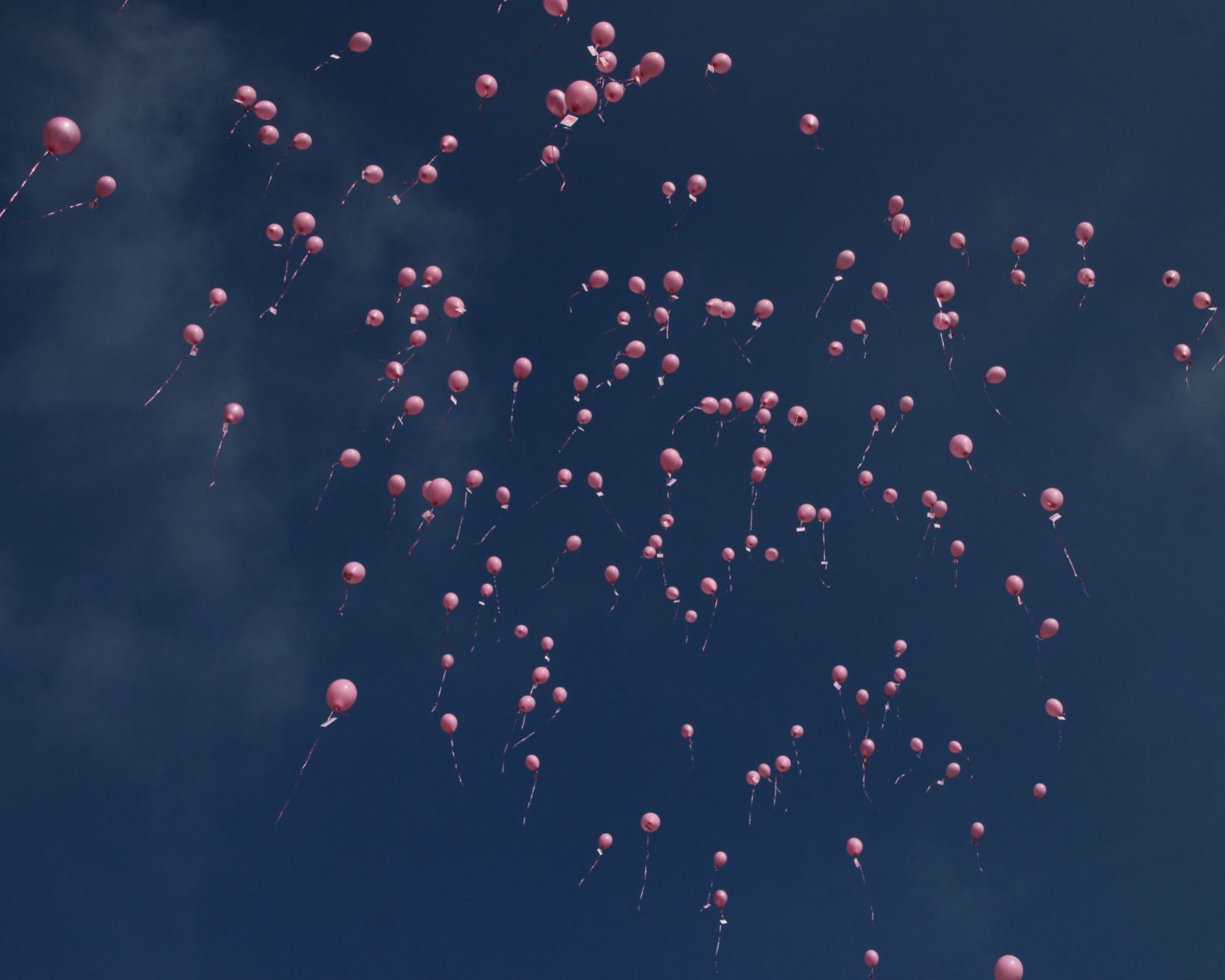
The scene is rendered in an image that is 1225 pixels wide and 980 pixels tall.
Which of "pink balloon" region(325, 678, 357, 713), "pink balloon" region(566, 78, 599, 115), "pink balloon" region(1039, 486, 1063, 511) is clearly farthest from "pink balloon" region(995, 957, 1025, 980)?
"pink balloon" region(566, 78, 599, 115)

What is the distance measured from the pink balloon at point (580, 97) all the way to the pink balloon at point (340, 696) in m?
5.69

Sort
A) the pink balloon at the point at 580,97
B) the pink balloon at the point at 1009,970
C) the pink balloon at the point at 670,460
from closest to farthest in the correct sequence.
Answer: the pink balloon at the point at 580,97 → the pink balloon at the point at 1009,970 → the pink balloon at the point at 670,460

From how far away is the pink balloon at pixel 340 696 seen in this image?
7984mm

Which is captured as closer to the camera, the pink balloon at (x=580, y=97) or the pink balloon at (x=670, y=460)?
the pink balloon at (x=580, y=97)

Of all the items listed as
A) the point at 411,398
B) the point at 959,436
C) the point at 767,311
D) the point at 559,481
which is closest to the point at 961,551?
the point at 959,436

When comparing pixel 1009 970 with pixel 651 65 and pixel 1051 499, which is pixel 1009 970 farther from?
pixel 651 65

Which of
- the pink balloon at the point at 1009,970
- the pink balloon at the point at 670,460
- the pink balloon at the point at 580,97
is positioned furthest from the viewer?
the pink balloon at the point at 670,460

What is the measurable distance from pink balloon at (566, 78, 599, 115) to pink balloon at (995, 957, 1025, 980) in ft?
29.5

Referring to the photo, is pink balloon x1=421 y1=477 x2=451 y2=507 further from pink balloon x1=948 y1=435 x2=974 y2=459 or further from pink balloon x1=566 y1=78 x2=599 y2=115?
pink balloon x1=948 y1=435 x2=974 y2=459

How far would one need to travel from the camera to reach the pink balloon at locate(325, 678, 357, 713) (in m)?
7.98

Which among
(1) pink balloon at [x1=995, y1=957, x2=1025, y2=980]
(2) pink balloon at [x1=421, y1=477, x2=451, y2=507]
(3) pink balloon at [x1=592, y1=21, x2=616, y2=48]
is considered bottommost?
(1) pink balloon at [x1=995, y1=957, x2=1025, y2=980]

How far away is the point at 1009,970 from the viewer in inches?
328

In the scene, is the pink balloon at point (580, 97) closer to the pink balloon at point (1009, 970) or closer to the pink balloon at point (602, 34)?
the pink balloon at point (602, 34)

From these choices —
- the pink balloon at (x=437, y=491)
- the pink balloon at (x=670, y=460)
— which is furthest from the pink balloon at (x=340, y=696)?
the pink balloon at (x=670, y=460)
